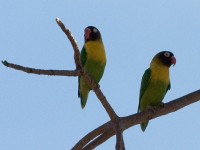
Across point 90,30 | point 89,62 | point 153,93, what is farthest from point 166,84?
point 90,30

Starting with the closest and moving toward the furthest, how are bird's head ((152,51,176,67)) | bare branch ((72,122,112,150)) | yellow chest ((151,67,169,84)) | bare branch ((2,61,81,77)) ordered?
bare branch ((2,61,81,77)) < bare branch ((72,122,112,150)) < yellow chest ((151,67,169,84)) < bird's head ((152,51,176,67))

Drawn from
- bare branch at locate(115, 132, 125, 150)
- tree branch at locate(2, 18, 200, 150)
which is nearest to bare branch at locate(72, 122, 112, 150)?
tree branch at locate(2, 18, 200, 150)

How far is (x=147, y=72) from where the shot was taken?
287 inches

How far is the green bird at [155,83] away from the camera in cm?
695

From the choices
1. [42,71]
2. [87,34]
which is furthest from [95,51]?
[42,71]

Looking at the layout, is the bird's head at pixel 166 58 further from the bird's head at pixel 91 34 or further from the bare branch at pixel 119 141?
the bare branch at pixel 119 141

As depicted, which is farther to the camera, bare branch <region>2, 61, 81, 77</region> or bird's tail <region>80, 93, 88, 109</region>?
bird's tail <region>80, 93, 88, 109</region>

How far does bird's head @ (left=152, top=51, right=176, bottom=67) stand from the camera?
741 centimetres

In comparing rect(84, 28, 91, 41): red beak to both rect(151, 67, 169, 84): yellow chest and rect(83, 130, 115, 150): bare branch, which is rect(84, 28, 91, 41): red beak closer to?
rect(151, 67, 169, 84): yellow chest

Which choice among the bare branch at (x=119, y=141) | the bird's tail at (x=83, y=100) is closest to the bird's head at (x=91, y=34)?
the bird's tail at (x=83, y=100)

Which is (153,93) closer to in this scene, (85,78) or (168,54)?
(168,54)

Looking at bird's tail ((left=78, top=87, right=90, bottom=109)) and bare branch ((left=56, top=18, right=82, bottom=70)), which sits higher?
bird's tail ((left=78, top=87, right=90, bottom=109))

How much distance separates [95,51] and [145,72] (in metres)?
1.04

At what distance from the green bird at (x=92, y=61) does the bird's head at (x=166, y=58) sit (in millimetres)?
1013
